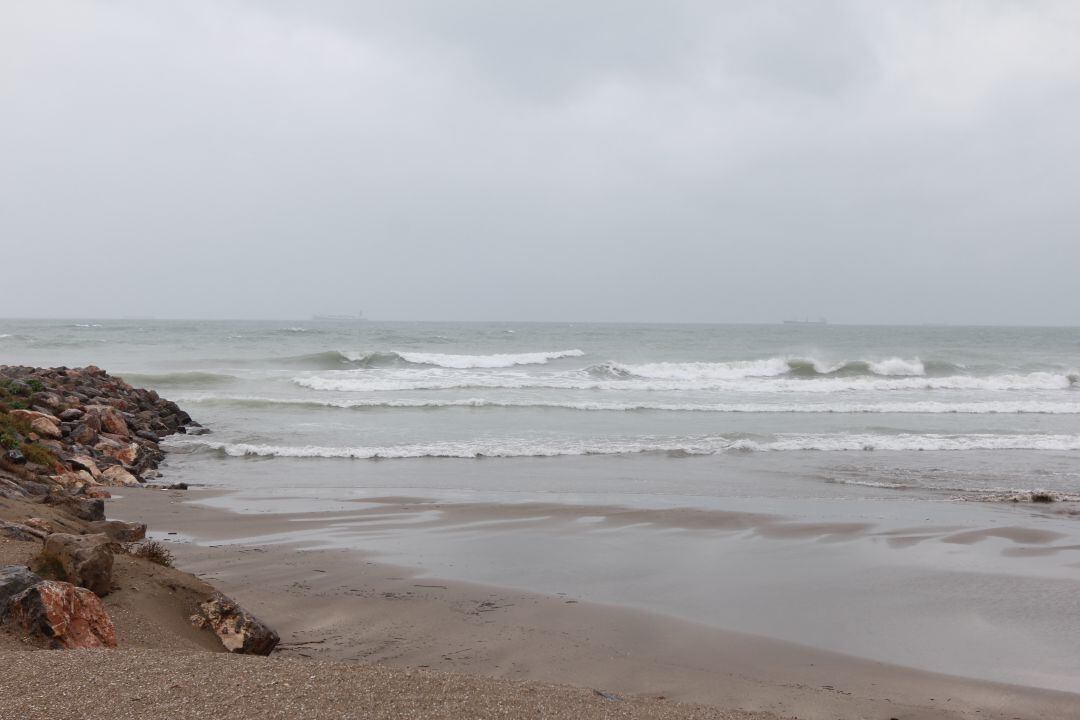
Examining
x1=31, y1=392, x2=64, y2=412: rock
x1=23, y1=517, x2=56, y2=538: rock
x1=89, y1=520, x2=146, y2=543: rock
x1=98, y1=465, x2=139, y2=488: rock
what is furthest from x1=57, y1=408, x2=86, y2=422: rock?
x1=23, y1=517, x2=56, y2=538: rock

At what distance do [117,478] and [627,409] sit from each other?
44.2ft

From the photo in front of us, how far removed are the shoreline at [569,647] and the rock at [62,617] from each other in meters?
1.20

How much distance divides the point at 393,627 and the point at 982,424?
1846cm

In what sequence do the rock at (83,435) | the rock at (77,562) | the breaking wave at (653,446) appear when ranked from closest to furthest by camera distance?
the rock at (77,562), the rock at (83,435), the breaking wave at (653,446)

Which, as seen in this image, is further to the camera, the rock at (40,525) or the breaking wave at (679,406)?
the breaking wave at (679,406)

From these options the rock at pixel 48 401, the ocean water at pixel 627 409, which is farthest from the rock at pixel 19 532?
the rock at pixel 48 401

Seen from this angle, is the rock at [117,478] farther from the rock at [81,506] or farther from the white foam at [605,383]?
the white foam at [605,383]

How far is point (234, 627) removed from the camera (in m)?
4.46

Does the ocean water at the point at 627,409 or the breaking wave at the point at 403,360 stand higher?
the breaking wave at the point at 403,360

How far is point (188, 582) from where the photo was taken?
15.6 ft

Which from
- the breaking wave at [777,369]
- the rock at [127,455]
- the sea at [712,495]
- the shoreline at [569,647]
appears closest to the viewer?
the shoreline at [569,647]

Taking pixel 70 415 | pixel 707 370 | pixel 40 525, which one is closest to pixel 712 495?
pixel 40 525

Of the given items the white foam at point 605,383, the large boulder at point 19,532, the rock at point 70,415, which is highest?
the large boulder at point 19,532

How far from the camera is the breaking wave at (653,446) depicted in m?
14.2
